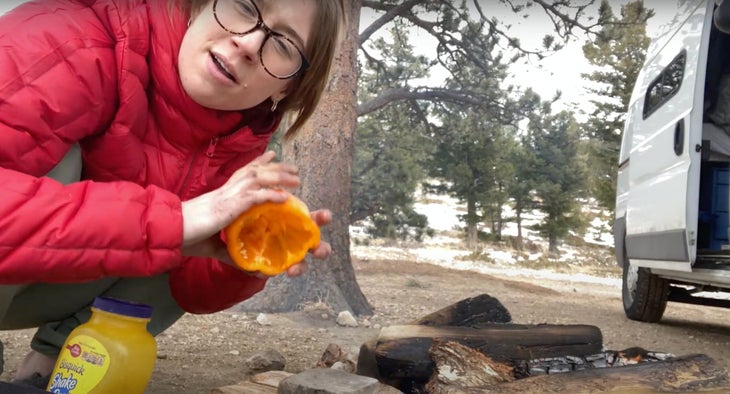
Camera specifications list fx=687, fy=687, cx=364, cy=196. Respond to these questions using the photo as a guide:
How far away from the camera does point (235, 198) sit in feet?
3.86

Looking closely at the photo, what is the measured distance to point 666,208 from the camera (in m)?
4.29

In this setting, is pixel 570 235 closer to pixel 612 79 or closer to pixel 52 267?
pixel 612 79

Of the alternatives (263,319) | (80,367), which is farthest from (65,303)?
(263,319)

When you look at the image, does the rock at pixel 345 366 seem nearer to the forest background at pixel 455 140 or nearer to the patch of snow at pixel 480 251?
the forest background at pixel 455 140

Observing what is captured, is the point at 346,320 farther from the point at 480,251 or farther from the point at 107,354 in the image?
the point at 480,251

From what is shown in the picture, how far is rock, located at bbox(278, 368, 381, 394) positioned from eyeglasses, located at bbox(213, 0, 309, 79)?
0.77 meters

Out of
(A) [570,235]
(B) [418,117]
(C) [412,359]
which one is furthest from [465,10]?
(A) [570,235]

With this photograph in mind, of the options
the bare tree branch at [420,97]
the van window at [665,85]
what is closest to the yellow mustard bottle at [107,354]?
the van window at [665,85]

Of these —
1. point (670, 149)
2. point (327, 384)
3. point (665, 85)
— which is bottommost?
point (327, 384)

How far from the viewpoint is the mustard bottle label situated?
1503 millimetres

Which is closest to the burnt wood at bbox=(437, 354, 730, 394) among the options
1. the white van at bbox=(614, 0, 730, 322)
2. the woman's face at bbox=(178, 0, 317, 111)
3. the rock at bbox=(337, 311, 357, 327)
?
the woman's face at bbox=(178, 0, 317, 111)

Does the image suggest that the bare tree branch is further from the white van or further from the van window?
the van window

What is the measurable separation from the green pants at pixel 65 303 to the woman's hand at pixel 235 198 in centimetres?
66

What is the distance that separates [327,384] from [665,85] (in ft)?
13.2
